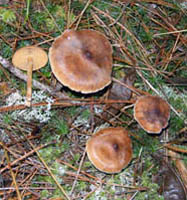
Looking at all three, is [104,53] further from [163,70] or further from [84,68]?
[163,70]

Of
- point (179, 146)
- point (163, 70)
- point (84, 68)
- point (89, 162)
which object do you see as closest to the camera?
point (84, 68)

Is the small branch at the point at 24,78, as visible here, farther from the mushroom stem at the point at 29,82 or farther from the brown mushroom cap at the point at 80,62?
the brown mushroom cap at the point at 80,62

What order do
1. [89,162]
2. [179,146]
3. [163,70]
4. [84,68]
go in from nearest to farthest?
[84,68] < [89,162] < [179,146] < [163,70]

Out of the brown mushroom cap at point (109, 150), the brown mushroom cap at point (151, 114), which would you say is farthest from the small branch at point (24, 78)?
the brown mushroom cap at point (151, 114)

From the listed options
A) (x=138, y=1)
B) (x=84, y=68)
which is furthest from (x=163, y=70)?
(x=84, y=68)

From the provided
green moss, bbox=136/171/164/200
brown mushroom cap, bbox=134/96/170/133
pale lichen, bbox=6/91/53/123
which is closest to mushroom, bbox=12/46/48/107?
pale lichen, bbox=6/91/53/123

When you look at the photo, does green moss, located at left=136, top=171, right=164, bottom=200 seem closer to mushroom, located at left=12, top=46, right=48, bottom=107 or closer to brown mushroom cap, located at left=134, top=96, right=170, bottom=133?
brown mushroom cap, located at left=134, top=96, right=170, bottom=133

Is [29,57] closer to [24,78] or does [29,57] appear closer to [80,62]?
[24,78]

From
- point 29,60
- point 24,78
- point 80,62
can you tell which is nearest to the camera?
point 80,62

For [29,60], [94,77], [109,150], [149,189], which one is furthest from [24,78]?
[149,189]
